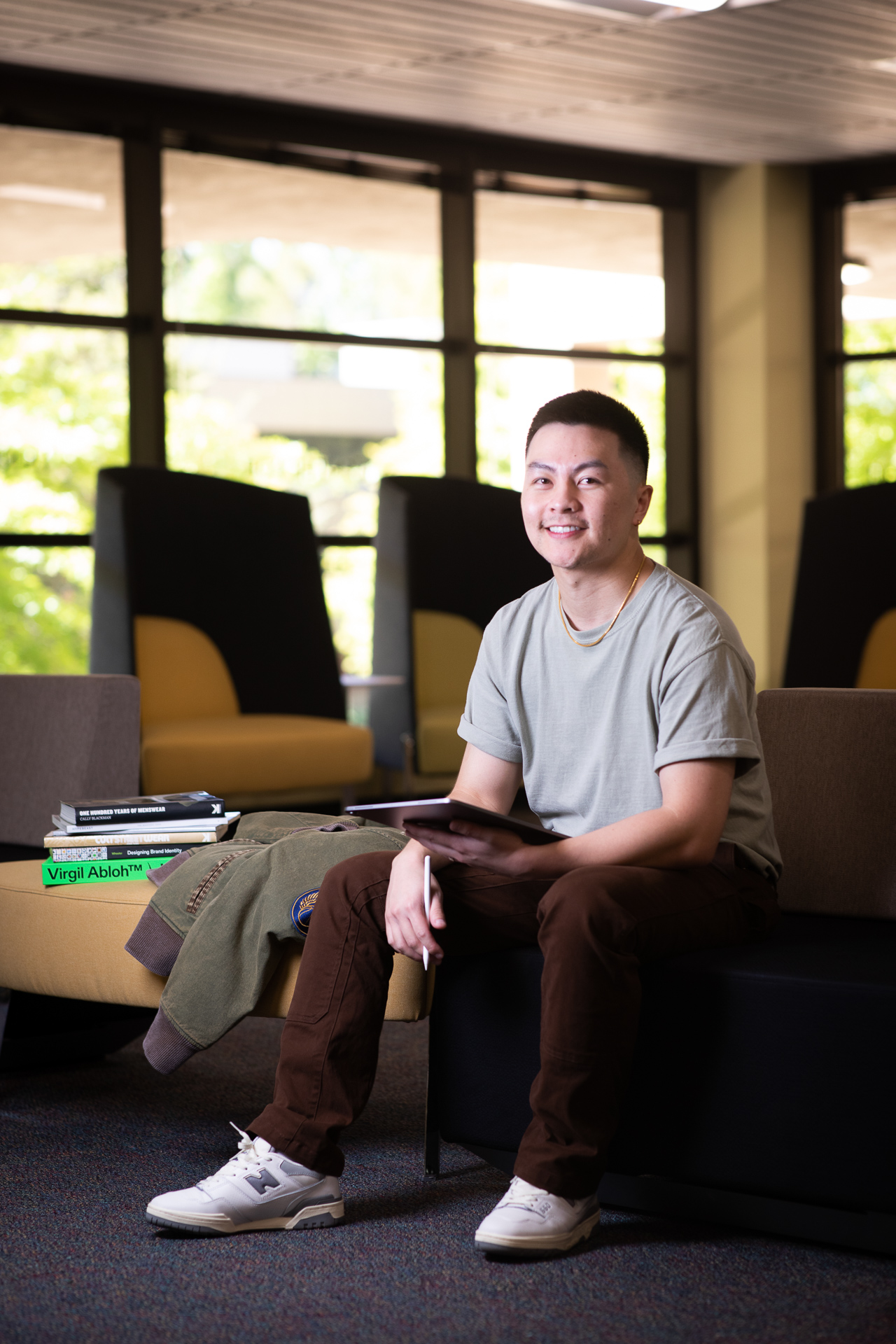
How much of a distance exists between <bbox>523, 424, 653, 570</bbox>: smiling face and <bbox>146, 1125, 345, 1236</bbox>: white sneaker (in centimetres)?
84

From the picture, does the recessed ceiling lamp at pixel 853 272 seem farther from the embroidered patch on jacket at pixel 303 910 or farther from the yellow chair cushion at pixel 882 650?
the embroidered patch on jacket at pixel 303 910

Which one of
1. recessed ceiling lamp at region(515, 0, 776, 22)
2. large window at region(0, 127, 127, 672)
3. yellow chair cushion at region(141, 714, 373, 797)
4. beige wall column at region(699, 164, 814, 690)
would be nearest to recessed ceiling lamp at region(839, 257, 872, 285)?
beige wall column at region(699, 164, 814, 690)

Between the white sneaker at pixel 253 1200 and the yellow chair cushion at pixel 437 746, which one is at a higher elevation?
the yellow chair cushion at pixel 437 746

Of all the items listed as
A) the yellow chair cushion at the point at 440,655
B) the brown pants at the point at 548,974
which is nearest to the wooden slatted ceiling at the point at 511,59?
the yellow chair cushion at the point at 440,655

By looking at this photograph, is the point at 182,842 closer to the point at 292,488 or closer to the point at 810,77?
the point at 292,488

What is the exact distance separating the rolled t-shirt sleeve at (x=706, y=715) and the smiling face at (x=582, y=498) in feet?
0.68

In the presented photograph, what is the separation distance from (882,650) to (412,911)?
2659 mm

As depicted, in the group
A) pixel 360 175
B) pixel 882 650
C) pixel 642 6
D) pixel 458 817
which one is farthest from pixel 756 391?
pixel 458 817

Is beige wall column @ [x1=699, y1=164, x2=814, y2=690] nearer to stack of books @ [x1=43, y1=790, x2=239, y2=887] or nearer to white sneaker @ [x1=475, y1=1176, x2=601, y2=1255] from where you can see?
stack of books @ [x1=43, y1=790, x2=239, y2=887]

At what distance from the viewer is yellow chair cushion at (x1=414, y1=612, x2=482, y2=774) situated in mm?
4633

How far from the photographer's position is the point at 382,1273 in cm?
179

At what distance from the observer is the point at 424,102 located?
6.52 metres

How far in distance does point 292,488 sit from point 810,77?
108 inches

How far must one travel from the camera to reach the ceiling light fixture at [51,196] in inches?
235
